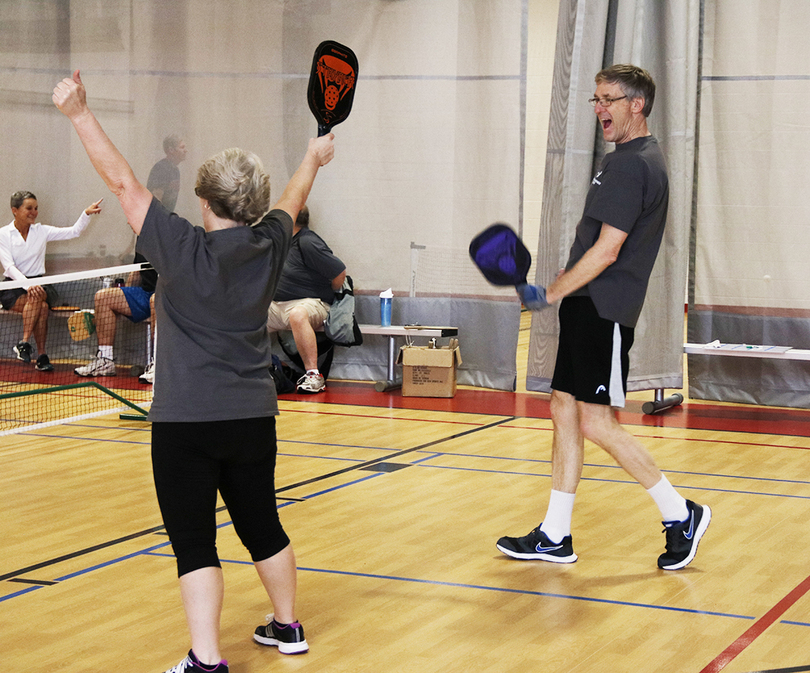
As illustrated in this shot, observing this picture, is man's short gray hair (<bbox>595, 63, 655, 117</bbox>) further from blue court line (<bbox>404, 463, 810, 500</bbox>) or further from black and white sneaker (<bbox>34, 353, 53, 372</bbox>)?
black and white sneaker (<bbox>34, 353, 53, 372</bbox>)

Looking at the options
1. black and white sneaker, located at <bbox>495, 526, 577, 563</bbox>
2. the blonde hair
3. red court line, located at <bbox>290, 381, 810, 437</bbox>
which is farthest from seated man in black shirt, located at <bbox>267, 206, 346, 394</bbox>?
the blonde hair

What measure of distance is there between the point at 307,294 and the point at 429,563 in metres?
4.99

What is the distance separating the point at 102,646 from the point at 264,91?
7.15 metres

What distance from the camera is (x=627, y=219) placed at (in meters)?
4.06

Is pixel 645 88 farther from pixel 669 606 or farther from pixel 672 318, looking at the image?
pixel 672 318

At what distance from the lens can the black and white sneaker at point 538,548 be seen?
4371mm

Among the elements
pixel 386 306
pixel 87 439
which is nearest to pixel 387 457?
pixel 87 439

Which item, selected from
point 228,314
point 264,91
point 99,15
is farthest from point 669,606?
point 99,15

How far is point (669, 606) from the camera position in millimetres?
3824

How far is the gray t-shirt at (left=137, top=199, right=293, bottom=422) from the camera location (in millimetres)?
2957

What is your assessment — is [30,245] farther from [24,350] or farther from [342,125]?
[342,125]

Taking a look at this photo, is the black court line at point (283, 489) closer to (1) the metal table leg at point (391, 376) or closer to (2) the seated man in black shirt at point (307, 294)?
(1) the metal table leg at point (391, 376)

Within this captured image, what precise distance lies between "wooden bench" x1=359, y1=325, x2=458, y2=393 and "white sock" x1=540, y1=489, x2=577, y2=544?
4690mm

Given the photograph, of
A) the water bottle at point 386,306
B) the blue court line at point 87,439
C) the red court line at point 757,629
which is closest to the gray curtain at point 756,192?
the water bottle at point 386,306
